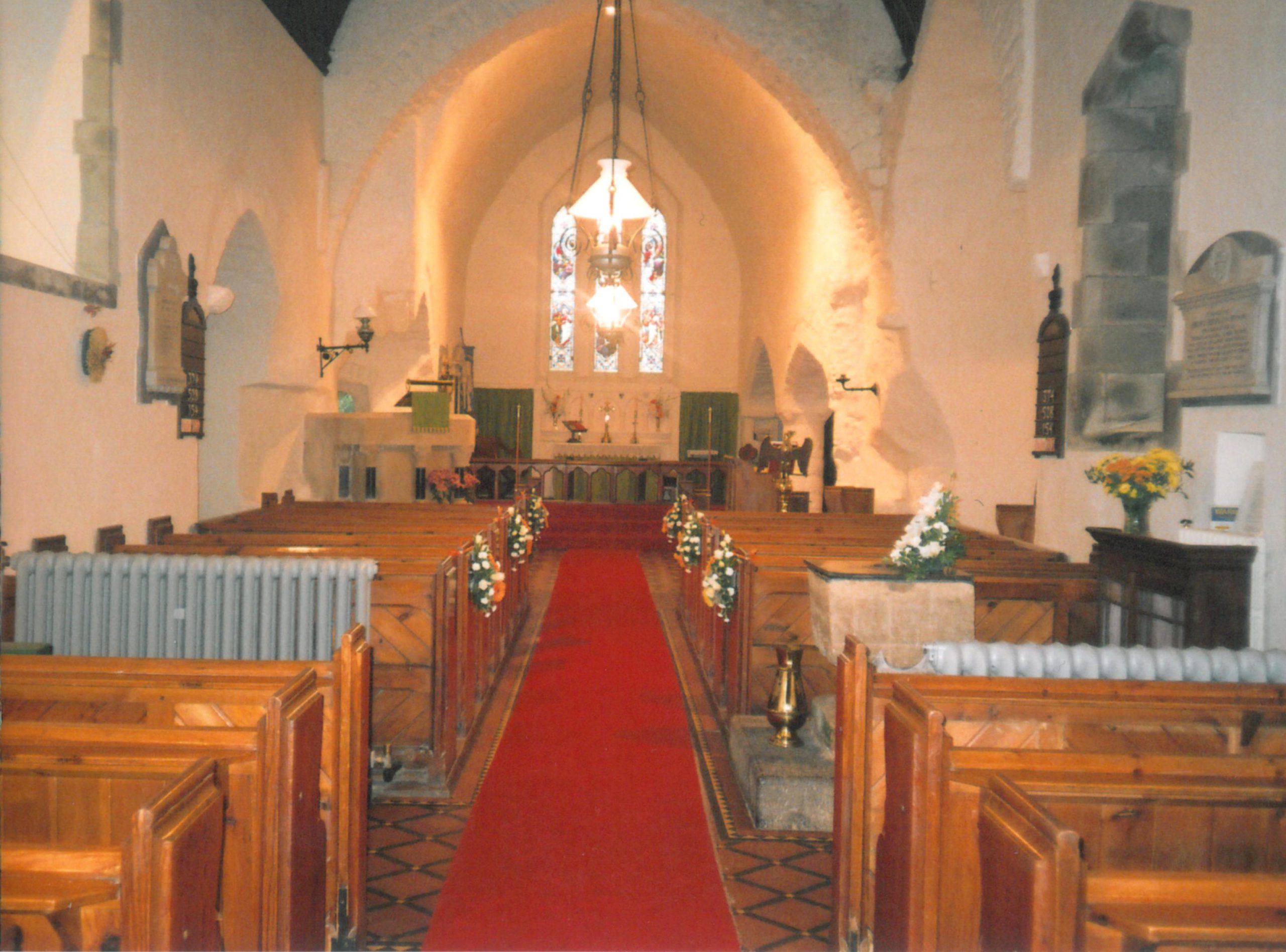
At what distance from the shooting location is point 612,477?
13.0 meters

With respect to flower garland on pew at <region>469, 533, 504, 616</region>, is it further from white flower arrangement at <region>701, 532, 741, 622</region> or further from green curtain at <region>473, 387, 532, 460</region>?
green curtain at <region>473, 387, 532, 460</region>

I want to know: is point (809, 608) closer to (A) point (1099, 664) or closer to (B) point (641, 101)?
(A) point (1099, 664)

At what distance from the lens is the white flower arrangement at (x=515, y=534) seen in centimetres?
648

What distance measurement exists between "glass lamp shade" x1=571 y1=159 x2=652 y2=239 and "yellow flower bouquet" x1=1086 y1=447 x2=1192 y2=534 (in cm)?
409

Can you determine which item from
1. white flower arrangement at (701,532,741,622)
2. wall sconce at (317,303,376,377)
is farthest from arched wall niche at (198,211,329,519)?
white flower arrangement at (701,532,741,622)

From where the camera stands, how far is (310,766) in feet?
6.81

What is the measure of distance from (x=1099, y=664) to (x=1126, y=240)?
12.2ft

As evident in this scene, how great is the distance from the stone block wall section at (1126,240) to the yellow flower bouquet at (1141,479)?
33.4 inches

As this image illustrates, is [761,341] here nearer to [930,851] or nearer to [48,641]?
[48,641]

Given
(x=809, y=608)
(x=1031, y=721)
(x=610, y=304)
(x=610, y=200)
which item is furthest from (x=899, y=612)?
(x=610, y=304)

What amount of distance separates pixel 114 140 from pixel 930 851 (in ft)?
16.5

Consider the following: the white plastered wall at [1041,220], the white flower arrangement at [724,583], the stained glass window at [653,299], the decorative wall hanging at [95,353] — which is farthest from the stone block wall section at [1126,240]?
the stained glass window at [653,299]

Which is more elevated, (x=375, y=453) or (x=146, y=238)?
(x=146, y=238)

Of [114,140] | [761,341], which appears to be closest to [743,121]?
[761,341]
